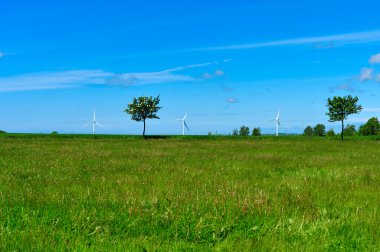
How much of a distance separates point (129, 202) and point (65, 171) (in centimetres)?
637

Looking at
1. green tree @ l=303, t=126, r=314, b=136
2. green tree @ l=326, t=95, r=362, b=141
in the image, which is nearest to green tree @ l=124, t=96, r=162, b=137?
green tree @ l=326, t=95, r=362, b=141

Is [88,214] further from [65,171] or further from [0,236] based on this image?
[65,171]

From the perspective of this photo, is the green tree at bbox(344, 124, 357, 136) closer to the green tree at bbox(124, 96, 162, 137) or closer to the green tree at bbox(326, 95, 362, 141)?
the green tree at bbox(326, 95, 362, 141)

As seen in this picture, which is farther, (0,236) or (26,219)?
(26,219)

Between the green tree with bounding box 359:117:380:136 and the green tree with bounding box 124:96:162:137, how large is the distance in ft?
220

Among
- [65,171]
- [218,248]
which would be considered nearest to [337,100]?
[65,171]

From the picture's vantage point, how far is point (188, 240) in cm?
554

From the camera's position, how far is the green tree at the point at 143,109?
275 ft

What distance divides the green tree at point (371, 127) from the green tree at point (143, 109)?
67085 millimetres

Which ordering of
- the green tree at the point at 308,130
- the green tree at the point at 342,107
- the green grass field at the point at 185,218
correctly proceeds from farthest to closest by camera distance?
the green tree at the point at 308,130, the green tree at the point at 342,107, the green grass field at the point at 185,218

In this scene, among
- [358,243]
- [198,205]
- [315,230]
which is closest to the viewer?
[358,243]

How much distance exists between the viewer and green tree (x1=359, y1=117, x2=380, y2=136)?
108875 mm

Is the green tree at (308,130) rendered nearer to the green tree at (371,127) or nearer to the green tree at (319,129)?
the green tree at (319,129)

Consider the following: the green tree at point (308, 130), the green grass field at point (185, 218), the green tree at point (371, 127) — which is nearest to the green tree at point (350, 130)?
the green tree at point (371, 127)
